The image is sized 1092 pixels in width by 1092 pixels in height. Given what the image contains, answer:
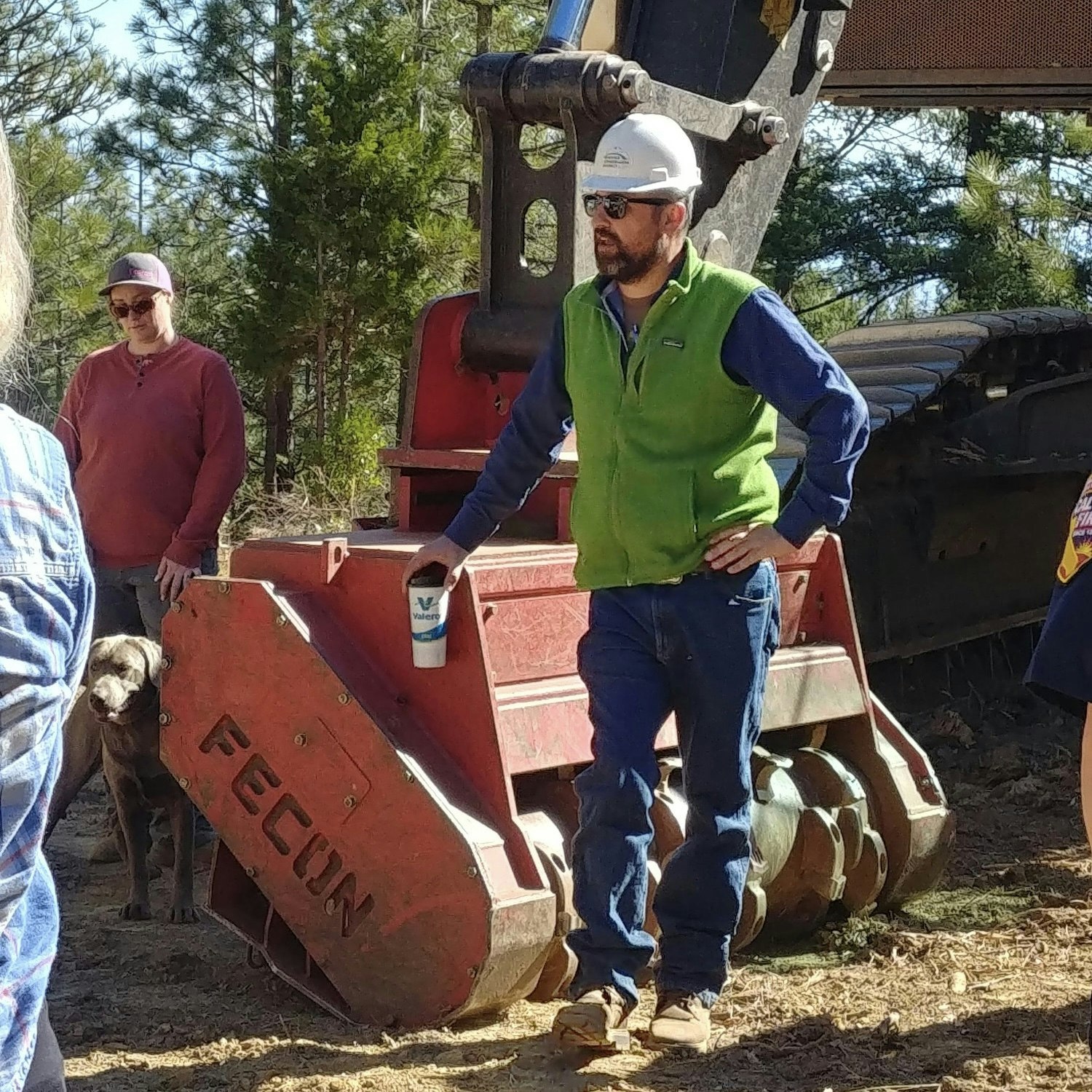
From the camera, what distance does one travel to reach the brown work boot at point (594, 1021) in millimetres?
3920

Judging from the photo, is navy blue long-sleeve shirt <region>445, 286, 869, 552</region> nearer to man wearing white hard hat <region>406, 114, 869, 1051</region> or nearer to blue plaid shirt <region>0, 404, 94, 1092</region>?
man wearing white hard hat <region>406, 114, 869, 1051</region>

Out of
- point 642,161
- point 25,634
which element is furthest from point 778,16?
point 25,634

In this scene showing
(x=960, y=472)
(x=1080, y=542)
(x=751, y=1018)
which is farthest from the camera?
(x=960, y=472)

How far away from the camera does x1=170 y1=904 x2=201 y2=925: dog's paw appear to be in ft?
17.9

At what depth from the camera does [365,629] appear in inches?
176

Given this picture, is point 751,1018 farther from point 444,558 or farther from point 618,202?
point 618,202

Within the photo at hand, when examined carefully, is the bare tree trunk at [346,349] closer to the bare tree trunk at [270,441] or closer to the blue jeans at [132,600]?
the bare tree trunk at [270,441]

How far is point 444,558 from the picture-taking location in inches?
166

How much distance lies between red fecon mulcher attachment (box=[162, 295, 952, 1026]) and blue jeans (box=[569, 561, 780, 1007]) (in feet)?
0.33

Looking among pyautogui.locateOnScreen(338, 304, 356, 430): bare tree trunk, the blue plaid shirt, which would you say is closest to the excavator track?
the blue plaid shirt

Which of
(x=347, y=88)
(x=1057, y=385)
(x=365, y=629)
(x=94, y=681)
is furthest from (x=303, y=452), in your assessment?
(x=365, y=629)

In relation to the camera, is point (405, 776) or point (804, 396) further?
point (405, 776)

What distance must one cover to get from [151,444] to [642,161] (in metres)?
2.45

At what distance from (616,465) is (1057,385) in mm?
4693
